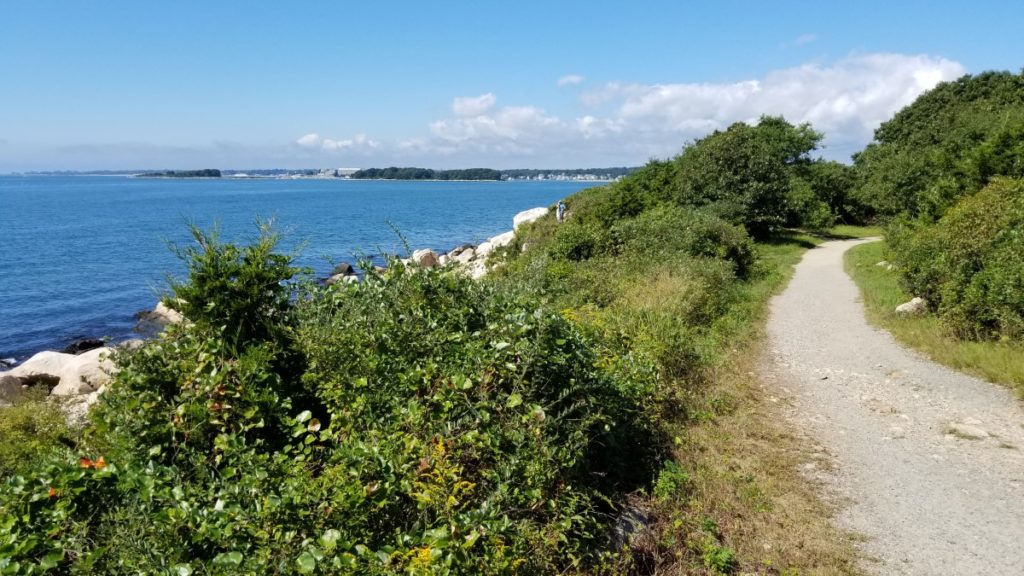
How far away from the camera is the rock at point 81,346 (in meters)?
22.8

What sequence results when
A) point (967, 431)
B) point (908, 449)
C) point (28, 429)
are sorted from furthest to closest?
point (28, 429), point (967, 431), point (908, 449)

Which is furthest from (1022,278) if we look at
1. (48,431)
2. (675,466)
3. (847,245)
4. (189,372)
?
(847,245)

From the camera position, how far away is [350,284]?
644 centimetres

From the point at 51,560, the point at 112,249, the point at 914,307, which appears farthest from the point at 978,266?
the point at 112,249

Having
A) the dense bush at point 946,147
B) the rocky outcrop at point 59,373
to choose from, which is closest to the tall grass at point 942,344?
the dense bush at point 946,147

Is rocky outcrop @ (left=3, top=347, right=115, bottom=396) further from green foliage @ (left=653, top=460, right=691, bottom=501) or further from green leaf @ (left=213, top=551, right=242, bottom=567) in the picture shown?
green leaf @ (left=213, top=551, right=242, bottom=567)

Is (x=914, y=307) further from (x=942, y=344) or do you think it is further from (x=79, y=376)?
(x=79, y=376)

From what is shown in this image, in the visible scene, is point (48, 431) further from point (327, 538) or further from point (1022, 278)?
point (1022, 278)

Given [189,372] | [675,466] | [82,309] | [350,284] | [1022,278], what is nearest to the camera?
[189,372]

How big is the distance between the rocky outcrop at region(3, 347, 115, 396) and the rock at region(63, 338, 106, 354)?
166 inches

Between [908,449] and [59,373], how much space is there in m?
20.8

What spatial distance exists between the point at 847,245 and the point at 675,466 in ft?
111

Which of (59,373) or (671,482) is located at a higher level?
(671,482)

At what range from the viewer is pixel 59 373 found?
58.6ft
